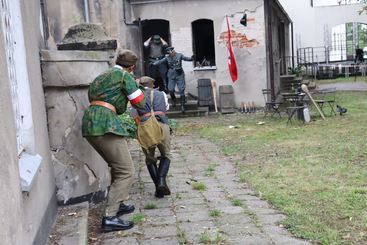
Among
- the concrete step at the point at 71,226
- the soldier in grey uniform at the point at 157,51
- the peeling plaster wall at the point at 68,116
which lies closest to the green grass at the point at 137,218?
the concrete step at the point at 71,226

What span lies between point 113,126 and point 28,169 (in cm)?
125

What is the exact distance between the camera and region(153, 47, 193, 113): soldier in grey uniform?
49.1 feet

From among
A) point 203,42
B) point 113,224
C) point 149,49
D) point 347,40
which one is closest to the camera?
point 113,224

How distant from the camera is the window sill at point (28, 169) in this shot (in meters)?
3.53

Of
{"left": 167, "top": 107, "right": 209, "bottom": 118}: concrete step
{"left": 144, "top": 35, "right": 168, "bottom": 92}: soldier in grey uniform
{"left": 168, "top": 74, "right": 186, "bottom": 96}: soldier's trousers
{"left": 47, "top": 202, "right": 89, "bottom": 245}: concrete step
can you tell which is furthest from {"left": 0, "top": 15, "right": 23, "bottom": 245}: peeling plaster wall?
{"left": 144, "top": 35, "right": 168, "bottom": 92}: soldier in grey uniform

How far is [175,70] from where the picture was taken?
15.1 m

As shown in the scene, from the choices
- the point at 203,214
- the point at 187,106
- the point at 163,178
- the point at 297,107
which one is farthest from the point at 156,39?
the point at 203,214

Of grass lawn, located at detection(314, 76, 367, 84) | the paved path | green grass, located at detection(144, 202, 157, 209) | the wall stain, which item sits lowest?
the paved path

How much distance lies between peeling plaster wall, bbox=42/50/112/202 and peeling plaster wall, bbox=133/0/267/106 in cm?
1066

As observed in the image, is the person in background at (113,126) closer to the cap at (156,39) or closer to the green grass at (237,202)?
the green grass at (237,202)

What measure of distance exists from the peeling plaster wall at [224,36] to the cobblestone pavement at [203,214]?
820 cm

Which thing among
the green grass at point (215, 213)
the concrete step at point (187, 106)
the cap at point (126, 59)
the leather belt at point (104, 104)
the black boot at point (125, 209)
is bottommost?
the green grass at point (215, 213)

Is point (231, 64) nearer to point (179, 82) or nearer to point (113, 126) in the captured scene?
point (179, 82)

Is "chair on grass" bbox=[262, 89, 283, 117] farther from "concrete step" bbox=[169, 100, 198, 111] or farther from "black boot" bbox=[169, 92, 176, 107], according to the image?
"black boot" bbox=[169, 92, 176, 107]
